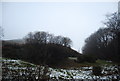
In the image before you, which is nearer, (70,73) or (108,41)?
(70,73)

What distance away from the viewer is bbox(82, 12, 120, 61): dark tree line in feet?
35.0

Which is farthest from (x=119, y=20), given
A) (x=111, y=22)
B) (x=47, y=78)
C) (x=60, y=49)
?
(x=47, y=78)

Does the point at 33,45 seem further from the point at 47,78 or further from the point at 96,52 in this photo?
the point at 96,52

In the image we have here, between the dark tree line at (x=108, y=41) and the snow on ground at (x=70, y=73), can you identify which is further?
the dark tree line at (x=108, y=41)

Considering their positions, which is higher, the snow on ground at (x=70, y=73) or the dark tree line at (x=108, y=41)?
the dark tree line at (x=108, y=41)

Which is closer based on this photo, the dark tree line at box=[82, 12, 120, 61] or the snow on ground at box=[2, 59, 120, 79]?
the snow on ground at box=[2, 59, 120, 79]

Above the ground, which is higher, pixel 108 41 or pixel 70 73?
pixel 108 41

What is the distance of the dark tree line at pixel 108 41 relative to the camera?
Answer: 35.0 feet

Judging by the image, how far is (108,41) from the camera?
1658 cm

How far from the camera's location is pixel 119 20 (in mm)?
10273

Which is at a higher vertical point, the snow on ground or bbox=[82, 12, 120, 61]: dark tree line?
bbox=[82, 12, 120, 61]: dark tree line

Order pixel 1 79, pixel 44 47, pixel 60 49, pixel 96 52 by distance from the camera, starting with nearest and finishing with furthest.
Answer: pixel 1 79, pixel 44 47, pixel 60 49, pixel 96 52

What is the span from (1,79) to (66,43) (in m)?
16.8

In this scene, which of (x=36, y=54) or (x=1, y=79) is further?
(x=36, y=54)
